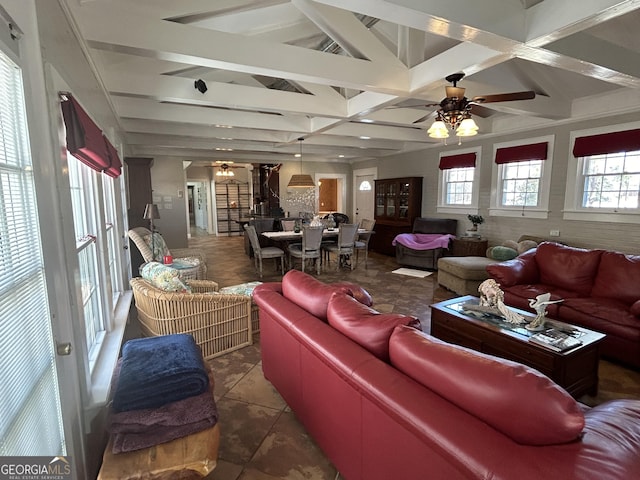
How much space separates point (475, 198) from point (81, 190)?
240 inches

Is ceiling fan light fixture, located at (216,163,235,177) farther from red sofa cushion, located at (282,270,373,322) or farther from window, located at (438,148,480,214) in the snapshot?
red sofa cushion, located at (282,270,373,322)

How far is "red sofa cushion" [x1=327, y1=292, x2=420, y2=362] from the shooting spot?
1.52 meters

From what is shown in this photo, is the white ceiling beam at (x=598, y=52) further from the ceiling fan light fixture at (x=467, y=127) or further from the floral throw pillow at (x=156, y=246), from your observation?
the floral throw pillow at (x=156, y=246)

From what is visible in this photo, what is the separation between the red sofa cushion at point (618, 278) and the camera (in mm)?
3127

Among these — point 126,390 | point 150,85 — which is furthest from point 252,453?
point 150,85

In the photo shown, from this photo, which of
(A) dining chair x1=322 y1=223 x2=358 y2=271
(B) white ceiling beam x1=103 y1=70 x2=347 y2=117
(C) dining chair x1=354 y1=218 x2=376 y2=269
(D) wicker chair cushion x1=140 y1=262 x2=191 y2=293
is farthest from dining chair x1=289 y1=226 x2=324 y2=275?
(D) wicker chair cushion x1=140 y1=262 x2=191 y2=293

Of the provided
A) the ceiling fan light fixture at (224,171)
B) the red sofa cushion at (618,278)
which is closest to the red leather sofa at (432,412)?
the red sofa cushion at (618,278)

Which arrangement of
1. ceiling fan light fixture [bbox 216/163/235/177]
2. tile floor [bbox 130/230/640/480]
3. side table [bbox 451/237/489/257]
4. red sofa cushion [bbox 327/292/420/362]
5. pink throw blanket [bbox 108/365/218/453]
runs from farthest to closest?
ceiling fan light fixture [bbox 216/163/235/177], side table [bbox 451/237/489/257], tile floor [bbox 130/230/640/480], red sofa cushion [bbox 327/292/420/362], pink throw blanket [bbox 108/365/218/453]

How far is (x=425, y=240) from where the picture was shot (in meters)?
6.44

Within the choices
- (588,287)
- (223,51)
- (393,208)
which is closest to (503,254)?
(588,287)

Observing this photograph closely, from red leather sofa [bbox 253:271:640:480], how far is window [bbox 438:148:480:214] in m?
5.35

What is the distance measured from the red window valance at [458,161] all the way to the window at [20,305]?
6.44m

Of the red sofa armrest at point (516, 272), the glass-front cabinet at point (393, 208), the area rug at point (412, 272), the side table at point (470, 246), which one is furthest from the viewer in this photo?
the glass-front cabinet at point (393, 208)

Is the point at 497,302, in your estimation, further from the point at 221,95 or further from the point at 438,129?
the point at 221,95
